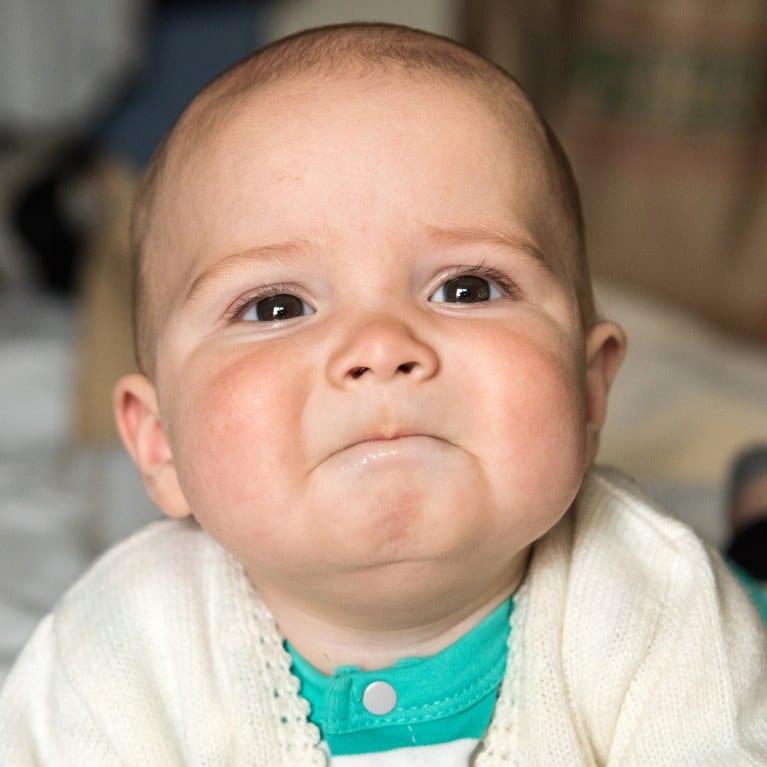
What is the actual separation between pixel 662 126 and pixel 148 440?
76.3 inches

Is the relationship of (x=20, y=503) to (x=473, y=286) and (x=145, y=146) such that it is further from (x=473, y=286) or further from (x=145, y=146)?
(x=145, y=146)

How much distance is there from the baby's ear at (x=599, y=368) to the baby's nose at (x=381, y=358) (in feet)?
0.84

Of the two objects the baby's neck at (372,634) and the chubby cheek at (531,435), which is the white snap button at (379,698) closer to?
the baby's neck at (372,634)

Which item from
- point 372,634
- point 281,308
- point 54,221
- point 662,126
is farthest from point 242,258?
point 662,126

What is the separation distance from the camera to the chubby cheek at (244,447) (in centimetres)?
81

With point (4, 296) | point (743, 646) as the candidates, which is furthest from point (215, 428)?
point (4, 296)

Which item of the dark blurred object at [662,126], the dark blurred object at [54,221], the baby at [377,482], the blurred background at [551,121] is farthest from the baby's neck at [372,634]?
the dark blurred object at [662,126]

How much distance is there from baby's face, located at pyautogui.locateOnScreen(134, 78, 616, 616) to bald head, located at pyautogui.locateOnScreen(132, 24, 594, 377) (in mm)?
16

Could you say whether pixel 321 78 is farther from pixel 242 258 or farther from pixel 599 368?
pixel 599 368

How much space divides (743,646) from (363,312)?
39 centimetres

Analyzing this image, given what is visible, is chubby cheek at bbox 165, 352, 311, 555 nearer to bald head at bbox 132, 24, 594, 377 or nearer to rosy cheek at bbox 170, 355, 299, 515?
rosy cheek at bbox 170, 355, 299, 515

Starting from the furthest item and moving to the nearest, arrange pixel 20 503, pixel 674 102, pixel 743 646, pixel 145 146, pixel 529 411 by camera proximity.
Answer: pixel 145 146 → pixel 674 102 → pixel 20 503 → pixel 743 646 → pixel 529 411

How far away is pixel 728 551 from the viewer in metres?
1.34

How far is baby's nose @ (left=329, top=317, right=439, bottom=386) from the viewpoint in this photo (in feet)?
2.57
